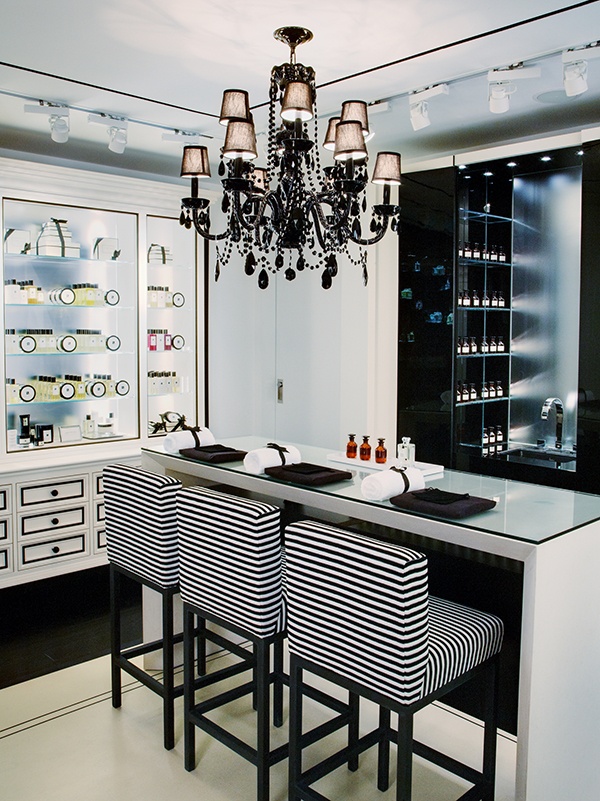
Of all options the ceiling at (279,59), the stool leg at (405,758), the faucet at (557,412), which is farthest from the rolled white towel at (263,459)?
the faucet at (557,412)

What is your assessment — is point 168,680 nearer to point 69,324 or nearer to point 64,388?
point 64,388

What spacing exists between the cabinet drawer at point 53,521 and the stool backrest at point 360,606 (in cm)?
265

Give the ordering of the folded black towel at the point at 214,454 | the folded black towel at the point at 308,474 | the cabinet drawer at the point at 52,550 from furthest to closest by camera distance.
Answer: the cabinet drawer at the point at 52,550 → the folded black towel at the point at 214,454 → the folded black towel at the point at 308,474

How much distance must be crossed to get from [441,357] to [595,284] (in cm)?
106

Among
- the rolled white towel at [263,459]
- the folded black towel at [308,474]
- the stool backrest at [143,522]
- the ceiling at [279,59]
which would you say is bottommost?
the stool backrest at [143,522]

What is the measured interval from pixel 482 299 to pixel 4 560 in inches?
131

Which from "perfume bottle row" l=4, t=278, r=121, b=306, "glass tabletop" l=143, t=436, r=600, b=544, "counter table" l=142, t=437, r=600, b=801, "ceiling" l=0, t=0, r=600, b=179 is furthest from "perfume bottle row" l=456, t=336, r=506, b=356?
"perfume bottle row" l=4, t=278, r=121, b=306

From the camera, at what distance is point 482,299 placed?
4559 mm

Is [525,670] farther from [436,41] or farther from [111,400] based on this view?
[111,400]

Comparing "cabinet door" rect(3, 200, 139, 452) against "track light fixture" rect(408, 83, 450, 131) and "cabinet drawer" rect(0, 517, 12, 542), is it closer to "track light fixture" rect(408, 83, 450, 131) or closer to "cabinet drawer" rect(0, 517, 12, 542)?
"cabinet drawer" rect(0, 517, 12, 542)

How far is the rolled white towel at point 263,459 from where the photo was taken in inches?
110

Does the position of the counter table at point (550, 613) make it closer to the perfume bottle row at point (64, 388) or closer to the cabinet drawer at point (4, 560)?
the cabinet drawer at point (4, 560)

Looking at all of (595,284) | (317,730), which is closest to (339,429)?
(595,284)

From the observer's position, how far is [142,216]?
Result: 481 centimetres
